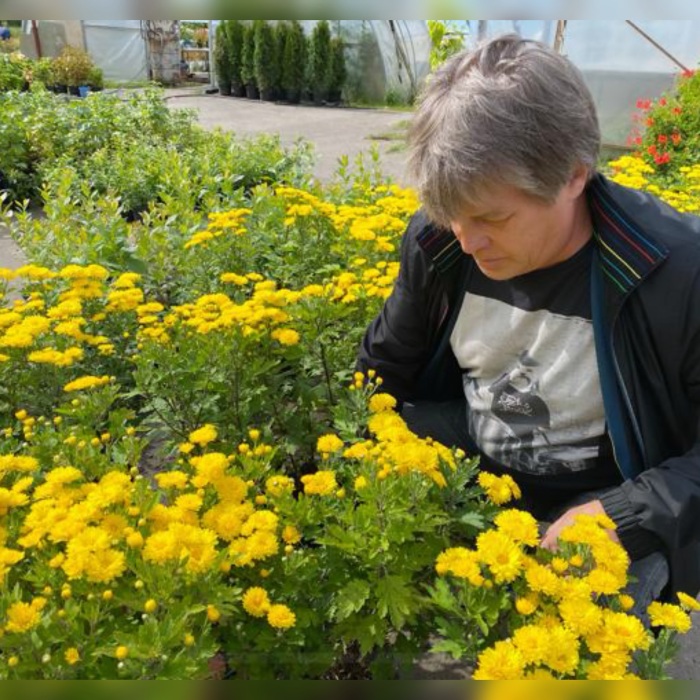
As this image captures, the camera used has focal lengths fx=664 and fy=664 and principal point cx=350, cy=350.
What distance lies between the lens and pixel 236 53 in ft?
66.8

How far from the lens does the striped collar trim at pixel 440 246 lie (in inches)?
72.4

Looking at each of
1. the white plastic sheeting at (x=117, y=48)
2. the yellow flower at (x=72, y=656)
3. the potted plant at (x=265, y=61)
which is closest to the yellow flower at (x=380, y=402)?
the yellow flower at (x=72, y=656)

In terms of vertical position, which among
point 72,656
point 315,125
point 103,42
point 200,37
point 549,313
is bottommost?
point 200,37

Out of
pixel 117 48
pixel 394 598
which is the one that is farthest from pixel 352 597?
pixel 117 48

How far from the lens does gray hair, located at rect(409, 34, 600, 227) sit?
1.34 m

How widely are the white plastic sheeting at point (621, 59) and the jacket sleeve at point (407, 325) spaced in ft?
24.9

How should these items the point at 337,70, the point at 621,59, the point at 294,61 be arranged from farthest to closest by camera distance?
the point at 294,61
the point at 337,70
the point at 621,59

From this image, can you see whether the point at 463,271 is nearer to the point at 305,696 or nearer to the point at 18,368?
the point at 305,696

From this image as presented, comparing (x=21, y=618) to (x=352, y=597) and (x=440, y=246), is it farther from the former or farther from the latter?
(x=440, y=246)

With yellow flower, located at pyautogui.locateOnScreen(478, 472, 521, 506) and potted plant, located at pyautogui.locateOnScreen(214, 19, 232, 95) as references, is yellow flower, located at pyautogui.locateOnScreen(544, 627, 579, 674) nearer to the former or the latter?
yellow flower, located at pyautogui.locateOnScreen(478, 472, 521, 506)

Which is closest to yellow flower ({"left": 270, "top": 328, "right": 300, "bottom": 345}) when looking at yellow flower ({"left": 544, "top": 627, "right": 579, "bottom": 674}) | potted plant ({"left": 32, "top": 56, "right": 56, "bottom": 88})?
yellow flower ({"left": 544, "top": 627, "right": 579, "bottom": 674})

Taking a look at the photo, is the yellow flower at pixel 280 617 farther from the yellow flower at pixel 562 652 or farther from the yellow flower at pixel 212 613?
the yellow flower at pixel 562 652

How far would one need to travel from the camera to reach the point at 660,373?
1645 millimetres

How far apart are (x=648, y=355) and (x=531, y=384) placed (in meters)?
0.36
